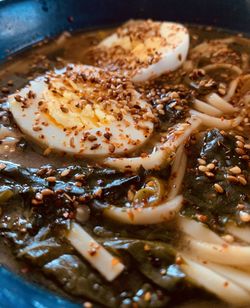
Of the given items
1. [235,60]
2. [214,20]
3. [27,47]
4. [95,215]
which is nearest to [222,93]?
[235,60]

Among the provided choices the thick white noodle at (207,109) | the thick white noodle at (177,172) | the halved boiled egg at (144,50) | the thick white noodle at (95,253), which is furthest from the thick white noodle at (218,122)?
the thick white noodle at (95,253)

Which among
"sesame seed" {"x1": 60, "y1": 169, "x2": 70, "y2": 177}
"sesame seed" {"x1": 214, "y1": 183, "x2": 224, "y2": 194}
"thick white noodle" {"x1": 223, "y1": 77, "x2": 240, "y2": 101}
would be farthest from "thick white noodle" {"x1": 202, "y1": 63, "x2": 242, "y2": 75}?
"sesame seed" {"x1": 60, "y1": 169, "x2": 70, "y2": 177}

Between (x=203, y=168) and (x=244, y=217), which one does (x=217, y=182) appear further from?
(x=244, y=217)

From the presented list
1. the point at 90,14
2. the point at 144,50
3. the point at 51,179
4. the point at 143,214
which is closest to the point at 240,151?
the point at 143,214

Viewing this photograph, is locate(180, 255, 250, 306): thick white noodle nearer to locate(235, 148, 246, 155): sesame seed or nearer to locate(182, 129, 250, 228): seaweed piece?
locate(182, 129, 250, 228): seaweed piece

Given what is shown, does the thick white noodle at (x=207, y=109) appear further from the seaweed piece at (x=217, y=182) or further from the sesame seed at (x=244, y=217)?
the sesame seed at (x=244, y=217)

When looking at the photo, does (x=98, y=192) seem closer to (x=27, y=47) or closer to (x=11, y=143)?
(x=11, y=143)
